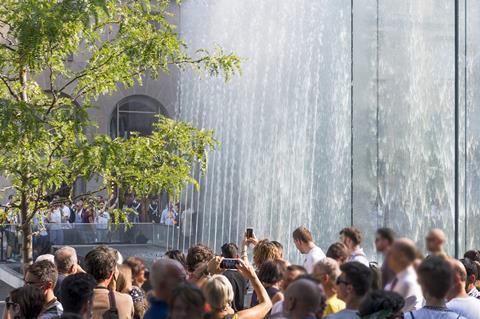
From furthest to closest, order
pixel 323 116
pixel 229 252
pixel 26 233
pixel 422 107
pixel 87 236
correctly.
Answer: pixel 87 236, pixel 323 116, pixel 422 107, pixel 26 233, pixel 229 252

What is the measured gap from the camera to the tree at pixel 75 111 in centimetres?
806

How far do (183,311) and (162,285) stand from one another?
0.10 metres

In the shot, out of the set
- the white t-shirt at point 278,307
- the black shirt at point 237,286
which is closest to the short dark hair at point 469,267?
the black shirt at point 237,286

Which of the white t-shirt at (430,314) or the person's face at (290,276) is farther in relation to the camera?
the white t-shirt at (430,314)

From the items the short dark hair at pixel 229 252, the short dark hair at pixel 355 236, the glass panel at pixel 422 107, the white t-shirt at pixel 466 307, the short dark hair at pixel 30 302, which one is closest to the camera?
the short dark hair at pixel 355 236

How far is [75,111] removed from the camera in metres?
8.52

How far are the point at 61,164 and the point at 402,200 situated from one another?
172 inches

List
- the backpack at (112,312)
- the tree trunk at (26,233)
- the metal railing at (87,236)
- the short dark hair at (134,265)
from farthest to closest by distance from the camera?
the metal railing at (87,236) < the tree trunk at (26,233) < the backpack at (112,312) < the short dark hair at (134,265)

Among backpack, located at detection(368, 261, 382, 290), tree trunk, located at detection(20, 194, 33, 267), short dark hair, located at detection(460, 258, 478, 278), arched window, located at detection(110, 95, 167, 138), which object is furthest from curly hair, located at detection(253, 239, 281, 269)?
arched window, located at detection(110, 95, 167, 138)

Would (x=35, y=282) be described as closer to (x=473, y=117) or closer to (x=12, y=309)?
(x=12, y=309)

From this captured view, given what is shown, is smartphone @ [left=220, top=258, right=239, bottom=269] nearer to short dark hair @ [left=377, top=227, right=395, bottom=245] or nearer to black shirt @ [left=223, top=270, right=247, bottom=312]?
black shirt @ [left=223, top=270, right=247, bottom=312]

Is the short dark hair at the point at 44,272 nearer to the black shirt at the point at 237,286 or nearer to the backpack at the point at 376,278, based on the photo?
the black shirt at the point at 237,286

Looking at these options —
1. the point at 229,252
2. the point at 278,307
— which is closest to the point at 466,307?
the point at 229,252

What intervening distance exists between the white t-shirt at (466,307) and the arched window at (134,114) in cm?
2657
